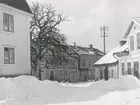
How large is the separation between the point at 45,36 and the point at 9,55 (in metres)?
16.7

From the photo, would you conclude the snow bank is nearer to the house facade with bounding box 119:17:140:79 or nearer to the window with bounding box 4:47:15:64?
the window with bounding box 4:47:15:64

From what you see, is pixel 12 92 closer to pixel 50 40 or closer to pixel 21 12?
pixel 21 12

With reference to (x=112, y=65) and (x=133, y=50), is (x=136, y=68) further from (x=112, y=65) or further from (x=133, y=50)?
(x=112, y=65)

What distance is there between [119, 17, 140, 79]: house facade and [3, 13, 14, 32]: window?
43.6ft

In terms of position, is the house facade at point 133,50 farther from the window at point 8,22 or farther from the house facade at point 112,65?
the window at point 8,22

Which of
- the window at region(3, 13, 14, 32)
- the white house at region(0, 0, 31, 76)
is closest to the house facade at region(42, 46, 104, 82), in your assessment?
the white house at region(0, 0, 31, 76)

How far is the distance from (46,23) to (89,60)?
37.5 m

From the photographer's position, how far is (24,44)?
21.3 meters

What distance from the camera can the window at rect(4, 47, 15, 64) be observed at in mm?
19617

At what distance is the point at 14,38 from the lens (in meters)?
20.2

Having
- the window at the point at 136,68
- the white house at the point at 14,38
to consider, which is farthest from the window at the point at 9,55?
the window at the point at 136,68

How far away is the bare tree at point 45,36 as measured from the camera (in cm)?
3656

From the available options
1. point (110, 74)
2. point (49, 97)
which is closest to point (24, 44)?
point (49, 97)

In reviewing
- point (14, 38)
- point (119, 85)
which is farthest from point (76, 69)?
point (119, 85)
